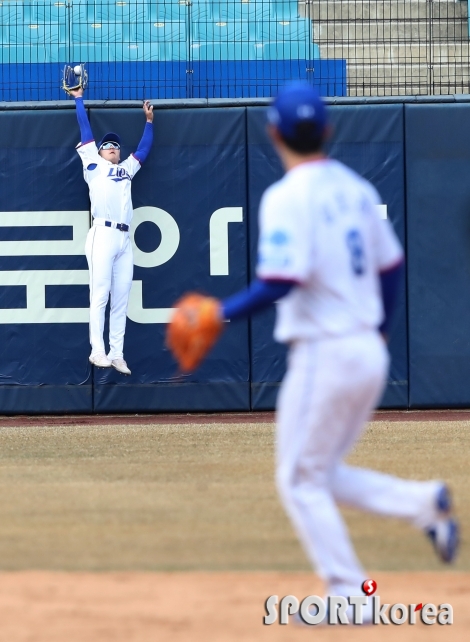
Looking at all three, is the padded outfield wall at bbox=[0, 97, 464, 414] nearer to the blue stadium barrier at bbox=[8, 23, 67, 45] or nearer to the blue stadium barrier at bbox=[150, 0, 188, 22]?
the blue stadium barrier at bbox=[8, 23, 67, 45]

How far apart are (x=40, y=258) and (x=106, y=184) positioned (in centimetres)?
112

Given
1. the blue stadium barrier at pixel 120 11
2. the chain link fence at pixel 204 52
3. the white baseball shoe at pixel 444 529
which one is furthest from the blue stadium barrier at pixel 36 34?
the white baseball shoe at pixel 444 529

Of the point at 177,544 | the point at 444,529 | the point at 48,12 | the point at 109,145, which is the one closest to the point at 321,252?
the point at 444,529

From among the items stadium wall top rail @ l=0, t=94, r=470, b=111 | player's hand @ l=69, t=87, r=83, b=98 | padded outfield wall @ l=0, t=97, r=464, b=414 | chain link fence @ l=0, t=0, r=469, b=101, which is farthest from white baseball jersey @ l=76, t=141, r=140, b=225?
chain link fence @ l=0, t=0, r=469, b=101

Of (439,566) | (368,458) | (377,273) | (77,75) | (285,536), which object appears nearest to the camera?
(377,273)

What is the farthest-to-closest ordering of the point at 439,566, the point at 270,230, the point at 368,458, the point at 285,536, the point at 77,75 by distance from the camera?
the point at 77,75 → the point at 368,458 → the point at 285,536 → the point at 439,566 → the point at 270,230

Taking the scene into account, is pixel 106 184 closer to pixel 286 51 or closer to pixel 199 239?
pixel 199 239

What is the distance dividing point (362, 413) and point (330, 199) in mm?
780

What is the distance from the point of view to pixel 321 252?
373cm

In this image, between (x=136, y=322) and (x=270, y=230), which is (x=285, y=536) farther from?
(x=136, y=322)

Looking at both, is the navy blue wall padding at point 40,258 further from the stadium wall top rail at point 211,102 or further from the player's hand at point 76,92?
the player's hand at point 76,92

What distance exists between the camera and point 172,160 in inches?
448

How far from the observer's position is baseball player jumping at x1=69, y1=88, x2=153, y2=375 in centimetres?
1091

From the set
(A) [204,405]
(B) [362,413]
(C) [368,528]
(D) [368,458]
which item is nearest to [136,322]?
(A) [204,405]
